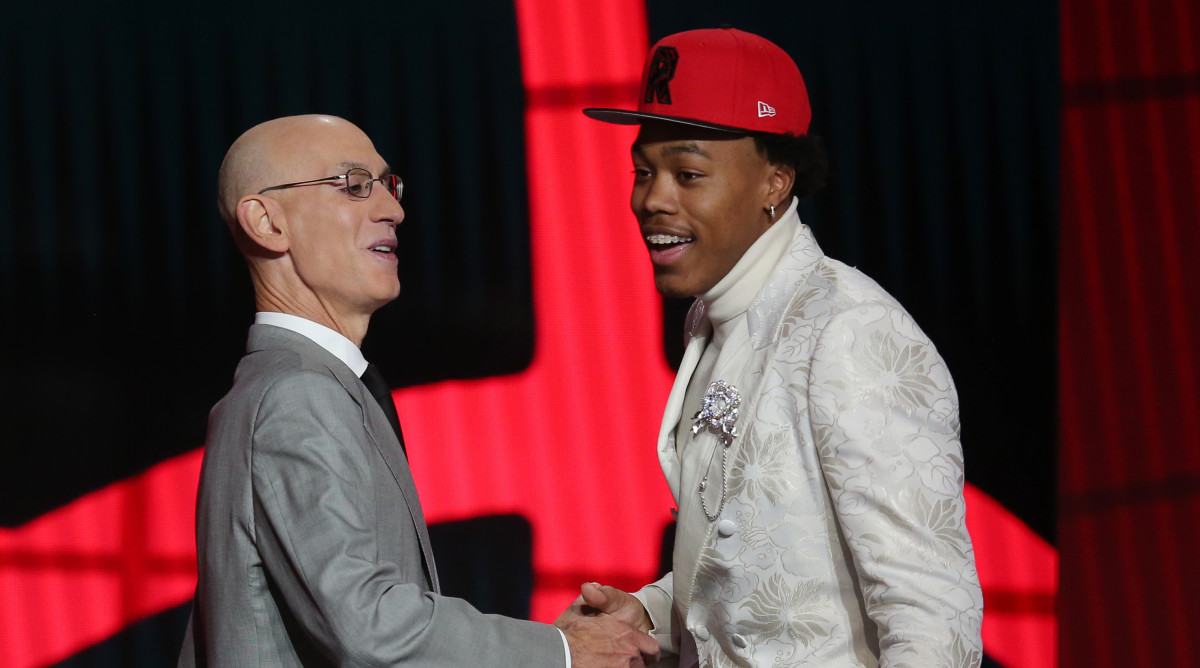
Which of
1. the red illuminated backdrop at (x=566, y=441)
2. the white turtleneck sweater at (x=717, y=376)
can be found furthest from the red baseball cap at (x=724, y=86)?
the red illuminated backdrop at (x=566, y=441)

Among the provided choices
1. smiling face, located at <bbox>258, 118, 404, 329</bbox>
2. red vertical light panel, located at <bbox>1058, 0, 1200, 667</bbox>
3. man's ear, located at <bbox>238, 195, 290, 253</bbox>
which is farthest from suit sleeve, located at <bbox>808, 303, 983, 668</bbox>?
red vertical light panel, located at <bbox>1058, 0, 1200, 667</bbox>

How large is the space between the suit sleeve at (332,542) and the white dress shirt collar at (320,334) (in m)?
0.16

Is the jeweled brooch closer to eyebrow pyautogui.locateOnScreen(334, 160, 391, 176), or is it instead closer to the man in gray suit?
the man in gray suit

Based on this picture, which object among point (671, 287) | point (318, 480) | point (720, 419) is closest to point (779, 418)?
point (720, 419)

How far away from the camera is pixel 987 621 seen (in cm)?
287

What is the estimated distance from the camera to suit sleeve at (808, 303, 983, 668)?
1249 millimetres

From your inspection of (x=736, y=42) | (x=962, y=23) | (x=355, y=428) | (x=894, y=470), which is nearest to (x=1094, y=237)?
(x=962, y=23)

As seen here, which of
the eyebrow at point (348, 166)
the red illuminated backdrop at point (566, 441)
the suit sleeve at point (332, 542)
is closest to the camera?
the suit sleeve at point (332, 542)

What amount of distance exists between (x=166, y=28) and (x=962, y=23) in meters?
2.31

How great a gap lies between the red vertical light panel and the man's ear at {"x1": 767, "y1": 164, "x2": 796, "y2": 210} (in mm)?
1615

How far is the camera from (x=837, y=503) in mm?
1317

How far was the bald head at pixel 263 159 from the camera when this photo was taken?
5.47ft

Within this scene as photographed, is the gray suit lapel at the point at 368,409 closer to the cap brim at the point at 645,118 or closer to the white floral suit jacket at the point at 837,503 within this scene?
the white floral suit jacket at the point at 837,503

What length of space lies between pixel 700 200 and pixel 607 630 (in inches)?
28.3
